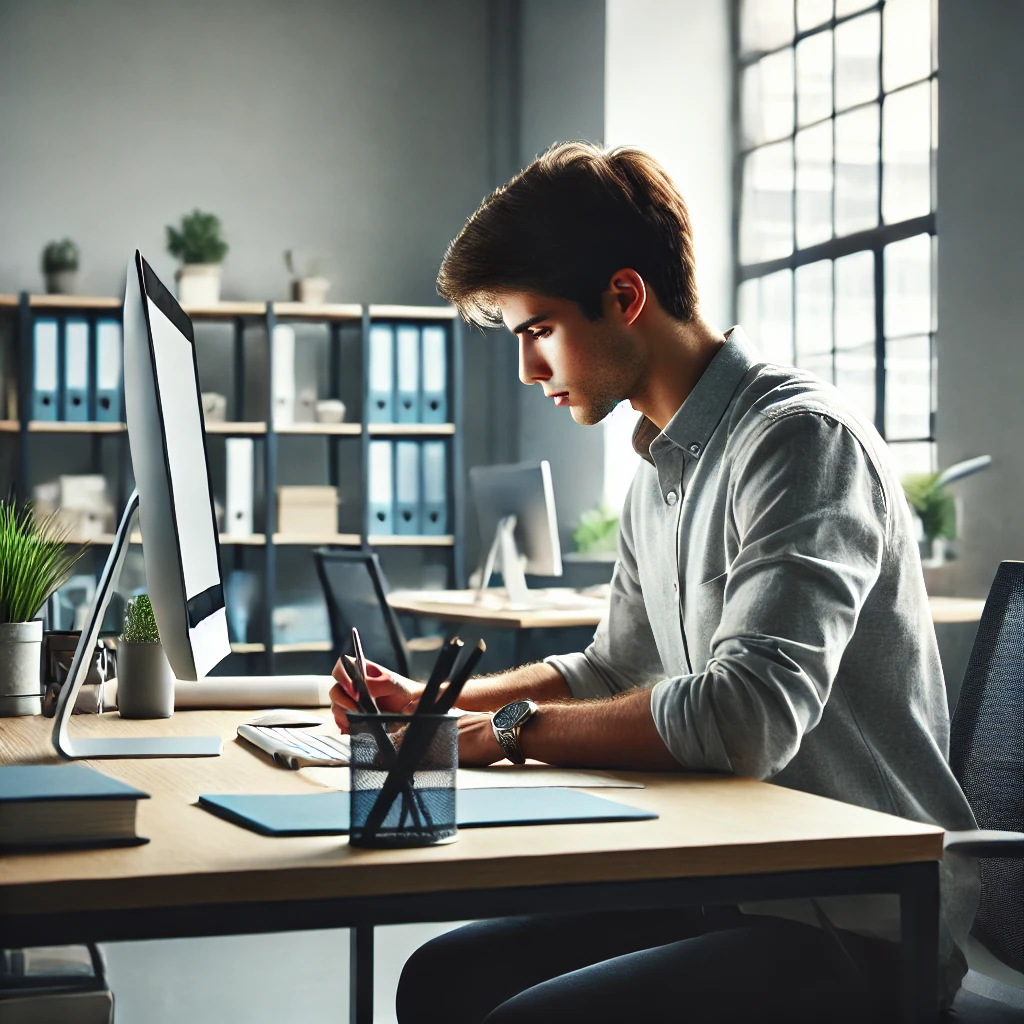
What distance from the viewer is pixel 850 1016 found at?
3.48ft

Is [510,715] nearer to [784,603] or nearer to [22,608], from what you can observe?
[784,603]

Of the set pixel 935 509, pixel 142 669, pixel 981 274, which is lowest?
pixel 142 669

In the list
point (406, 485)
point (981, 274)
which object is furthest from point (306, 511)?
point (981, 274)

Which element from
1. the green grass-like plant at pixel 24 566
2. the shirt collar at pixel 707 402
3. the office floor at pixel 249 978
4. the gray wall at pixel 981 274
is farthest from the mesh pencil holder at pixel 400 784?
the gray wall at pixel 981 274

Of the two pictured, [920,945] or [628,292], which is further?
[628,292]

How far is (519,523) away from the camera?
4.20 m

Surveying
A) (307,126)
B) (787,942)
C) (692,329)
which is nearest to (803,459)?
(692,329)

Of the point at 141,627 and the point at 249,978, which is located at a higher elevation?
the point at 141,627

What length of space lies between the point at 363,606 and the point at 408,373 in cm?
138

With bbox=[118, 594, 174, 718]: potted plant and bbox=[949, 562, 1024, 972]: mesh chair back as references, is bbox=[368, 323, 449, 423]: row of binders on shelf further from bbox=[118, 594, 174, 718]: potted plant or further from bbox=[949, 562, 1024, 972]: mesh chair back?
bbox=[949, 562, 1024, 972]: mesh chair back

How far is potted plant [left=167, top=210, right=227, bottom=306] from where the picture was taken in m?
5.06

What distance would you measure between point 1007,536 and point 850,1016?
2804 millimetres

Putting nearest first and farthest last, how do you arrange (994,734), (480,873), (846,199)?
(480,873), (994,734), (846,199)

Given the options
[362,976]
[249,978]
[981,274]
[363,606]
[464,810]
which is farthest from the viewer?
[363,606]
